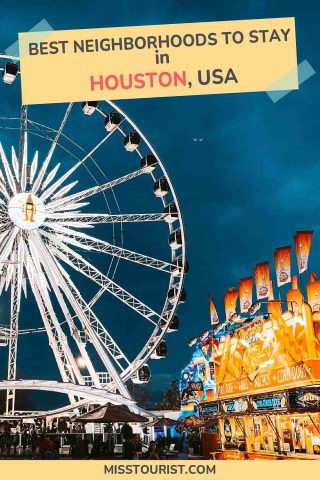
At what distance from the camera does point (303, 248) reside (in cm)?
2397

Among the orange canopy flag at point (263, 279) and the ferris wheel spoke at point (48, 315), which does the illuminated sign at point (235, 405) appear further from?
the ferris wheel spoke at point (48, 315)

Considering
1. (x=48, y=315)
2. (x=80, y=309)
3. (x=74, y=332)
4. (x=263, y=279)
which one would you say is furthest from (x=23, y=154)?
(x=263, y=279)

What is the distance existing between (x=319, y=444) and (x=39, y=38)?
1680 cm

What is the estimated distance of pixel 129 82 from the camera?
6066 millimetres

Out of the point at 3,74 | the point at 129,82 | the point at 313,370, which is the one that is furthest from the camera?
the point at 3,74

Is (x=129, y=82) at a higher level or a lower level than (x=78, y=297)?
lower

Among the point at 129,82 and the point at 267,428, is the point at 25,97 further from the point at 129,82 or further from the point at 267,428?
the point at 267,428

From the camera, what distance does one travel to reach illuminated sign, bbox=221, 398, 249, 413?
22.0 metres

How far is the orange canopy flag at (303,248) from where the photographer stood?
23.8 m

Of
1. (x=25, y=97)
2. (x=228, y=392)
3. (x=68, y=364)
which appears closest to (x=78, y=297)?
(x=68, y=364)

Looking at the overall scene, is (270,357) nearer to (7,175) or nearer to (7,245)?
(7,245)

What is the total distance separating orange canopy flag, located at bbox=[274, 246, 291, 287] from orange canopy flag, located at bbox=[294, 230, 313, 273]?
33.3 inches

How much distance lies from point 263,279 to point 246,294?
1.59 m

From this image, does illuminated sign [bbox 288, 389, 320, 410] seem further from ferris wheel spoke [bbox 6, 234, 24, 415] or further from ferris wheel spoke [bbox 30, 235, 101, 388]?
ferris wheel spoke [bbox 6, 234, 24, 415]
